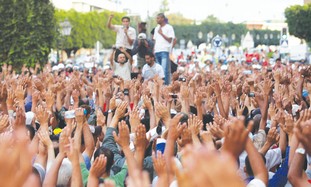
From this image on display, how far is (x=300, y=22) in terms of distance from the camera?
4238 centimetres

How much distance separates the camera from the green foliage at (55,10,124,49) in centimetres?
7669

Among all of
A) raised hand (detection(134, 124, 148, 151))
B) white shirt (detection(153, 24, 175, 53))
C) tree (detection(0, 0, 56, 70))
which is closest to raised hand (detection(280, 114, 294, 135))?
raised hand (detection(134, 124, 148, 151))

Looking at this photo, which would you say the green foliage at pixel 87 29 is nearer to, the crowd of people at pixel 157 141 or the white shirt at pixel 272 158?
the crowd of people at pixel 157 141

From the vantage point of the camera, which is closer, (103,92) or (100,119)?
(100,119)

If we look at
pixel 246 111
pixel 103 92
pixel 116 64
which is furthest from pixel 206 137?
pixel 116 64

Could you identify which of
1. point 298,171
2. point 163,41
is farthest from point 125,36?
point 298,171

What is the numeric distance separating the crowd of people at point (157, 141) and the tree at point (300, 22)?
28654 millimetres

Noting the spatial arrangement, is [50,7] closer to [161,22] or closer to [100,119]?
[161,22]

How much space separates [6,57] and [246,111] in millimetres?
15589

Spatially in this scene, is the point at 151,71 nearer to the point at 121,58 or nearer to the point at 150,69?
the point at 150,69

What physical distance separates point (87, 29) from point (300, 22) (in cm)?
3969

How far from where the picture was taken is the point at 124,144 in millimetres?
5934

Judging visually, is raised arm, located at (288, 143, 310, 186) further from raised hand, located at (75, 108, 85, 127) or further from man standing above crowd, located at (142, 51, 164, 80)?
man standing above crowd, located at (142, 51, 164, 80)

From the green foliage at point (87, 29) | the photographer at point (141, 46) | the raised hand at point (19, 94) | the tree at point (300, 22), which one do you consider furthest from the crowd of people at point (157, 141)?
the green foliage at point (87, 29)
